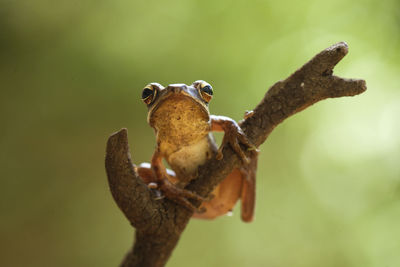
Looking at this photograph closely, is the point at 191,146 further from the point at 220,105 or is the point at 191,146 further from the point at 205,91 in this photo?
the point at 220,105

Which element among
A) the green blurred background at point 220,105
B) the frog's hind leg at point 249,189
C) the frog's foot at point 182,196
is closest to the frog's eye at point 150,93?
the frog's foot at point 182,196

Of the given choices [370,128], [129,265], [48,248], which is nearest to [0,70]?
[48,248]

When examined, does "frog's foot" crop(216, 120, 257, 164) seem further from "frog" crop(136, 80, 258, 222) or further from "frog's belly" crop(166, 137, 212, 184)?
"frog's belly" crop(166, 137, 212, 184)

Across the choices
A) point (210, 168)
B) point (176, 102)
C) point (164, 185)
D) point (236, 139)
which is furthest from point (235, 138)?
point (164, 185)

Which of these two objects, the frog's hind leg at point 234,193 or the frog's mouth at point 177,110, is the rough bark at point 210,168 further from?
the frog's hind leg at point 234,193

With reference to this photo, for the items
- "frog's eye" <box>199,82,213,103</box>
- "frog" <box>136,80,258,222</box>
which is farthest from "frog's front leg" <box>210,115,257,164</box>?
"frog's eye" <box>199,82,213,103</box>
